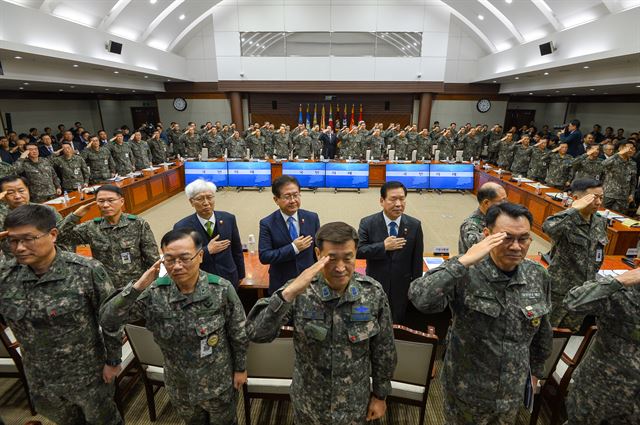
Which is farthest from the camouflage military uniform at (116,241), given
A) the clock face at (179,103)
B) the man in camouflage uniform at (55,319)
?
the clock face at (179,103)

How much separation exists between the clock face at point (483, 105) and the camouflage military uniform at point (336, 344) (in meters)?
14.6

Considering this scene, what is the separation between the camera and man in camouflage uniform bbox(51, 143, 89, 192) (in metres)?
6.40

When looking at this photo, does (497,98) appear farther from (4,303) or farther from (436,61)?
(4,303)

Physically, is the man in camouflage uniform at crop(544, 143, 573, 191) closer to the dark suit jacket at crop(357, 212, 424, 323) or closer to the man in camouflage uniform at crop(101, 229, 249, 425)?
the dark suit jacket at crop(357, 212, 424, 323)

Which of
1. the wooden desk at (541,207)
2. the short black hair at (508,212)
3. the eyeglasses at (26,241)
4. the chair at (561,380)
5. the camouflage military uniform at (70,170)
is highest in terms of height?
the short black hair at (508,212)

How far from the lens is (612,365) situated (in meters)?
1.74

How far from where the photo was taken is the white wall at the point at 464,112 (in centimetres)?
1367

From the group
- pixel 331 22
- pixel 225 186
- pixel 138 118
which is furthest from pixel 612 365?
pixel 138 118

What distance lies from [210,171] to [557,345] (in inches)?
353

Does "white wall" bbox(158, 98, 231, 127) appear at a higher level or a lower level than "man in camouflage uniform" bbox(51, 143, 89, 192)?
higher

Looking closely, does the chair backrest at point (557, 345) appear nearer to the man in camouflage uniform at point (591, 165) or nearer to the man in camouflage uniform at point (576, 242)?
the man in camouflage uniform at point (576, 242)

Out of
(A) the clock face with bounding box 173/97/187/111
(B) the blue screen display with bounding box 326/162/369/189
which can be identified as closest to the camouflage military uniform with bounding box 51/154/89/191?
(B) the blue screen display with bounding box 326/162/369/189

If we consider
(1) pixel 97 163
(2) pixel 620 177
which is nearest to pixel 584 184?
(2) pixel 620 177

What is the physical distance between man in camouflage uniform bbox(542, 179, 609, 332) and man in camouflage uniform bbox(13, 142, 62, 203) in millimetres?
7586
